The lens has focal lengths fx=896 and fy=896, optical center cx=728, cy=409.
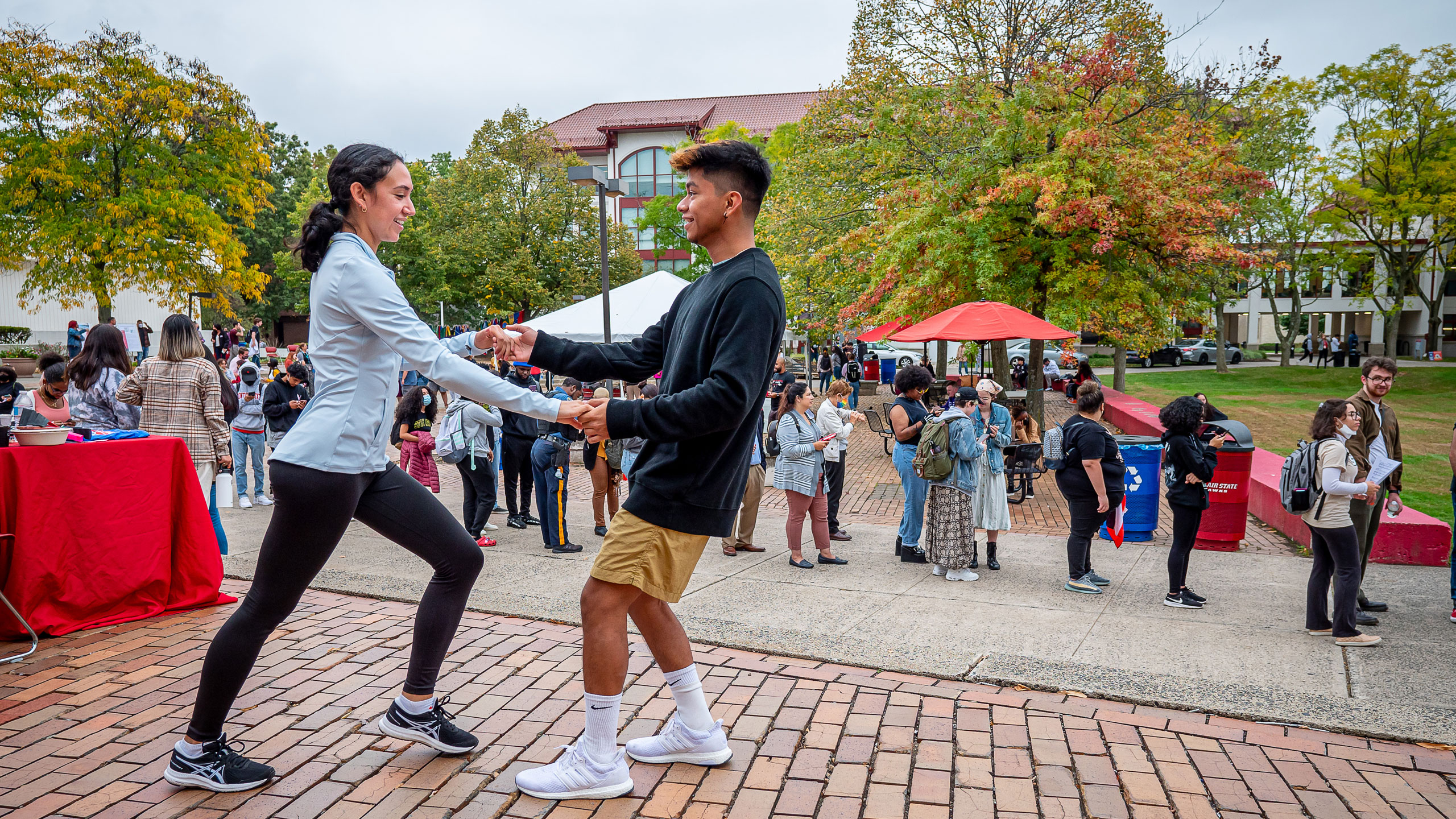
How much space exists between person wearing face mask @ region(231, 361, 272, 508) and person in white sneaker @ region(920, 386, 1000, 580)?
706 cm

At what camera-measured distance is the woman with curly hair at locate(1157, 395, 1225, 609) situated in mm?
5859

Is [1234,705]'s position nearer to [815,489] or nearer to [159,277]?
[815,489]

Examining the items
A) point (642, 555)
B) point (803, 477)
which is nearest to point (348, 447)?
point (642, 555)

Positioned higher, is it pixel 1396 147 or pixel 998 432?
pixel 1396 147

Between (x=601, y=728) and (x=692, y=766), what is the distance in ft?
1.58

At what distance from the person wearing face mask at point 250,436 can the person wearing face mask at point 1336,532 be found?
941 centimetres

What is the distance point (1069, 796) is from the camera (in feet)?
9.81

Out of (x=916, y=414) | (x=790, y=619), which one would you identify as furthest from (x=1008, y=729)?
(x=916, y=414)

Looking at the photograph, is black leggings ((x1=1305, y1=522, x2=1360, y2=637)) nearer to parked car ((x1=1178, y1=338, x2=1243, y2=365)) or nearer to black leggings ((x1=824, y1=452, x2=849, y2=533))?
black leggings ((x1=824, y1=452, x2=849, y2=533))

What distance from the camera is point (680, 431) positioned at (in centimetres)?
248

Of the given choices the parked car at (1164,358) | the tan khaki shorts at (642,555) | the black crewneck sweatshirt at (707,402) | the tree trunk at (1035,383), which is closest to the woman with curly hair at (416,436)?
the black crewneck sweatshirt at (707,402)

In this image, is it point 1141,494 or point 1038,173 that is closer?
point 1141,494

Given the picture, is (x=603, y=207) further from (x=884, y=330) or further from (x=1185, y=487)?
(x=1185, y=487)

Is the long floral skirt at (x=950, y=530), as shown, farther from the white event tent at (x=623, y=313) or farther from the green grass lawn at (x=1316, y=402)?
the white event tent at (x=623, y=313)
